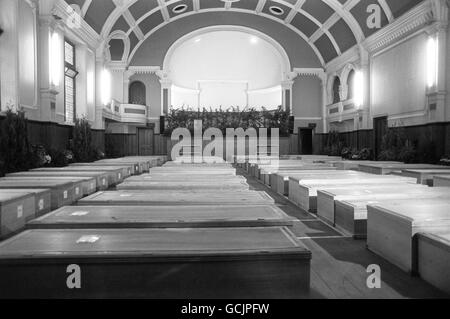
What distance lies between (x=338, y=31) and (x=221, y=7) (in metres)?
6.17

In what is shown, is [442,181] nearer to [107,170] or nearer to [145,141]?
[107,170]

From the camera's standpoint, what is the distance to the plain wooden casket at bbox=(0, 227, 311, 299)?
6.70ft

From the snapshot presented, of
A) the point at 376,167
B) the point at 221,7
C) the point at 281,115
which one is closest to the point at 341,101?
the point at 281,115

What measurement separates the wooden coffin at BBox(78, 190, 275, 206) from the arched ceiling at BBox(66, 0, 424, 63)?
10.3m

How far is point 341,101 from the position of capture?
1880 cm

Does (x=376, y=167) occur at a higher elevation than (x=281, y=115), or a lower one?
lower

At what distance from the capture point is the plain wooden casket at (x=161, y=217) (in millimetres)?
2859

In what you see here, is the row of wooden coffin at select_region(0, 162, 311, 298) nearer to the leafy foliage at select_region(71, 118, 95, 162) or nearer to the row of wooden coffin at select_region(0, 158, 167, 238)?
the row of wooden coffin at select_region(0, 158, 167, 238)

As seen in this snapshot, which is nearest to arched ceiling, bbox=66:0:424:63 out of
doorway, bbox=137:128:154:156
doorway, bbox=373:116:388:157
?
doorway, bbox=373:116:388:157

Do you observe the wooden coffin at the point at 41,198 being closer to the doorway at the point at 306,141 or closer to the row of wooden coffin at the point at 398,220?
the row of wooden coffin at the point at 398,220
